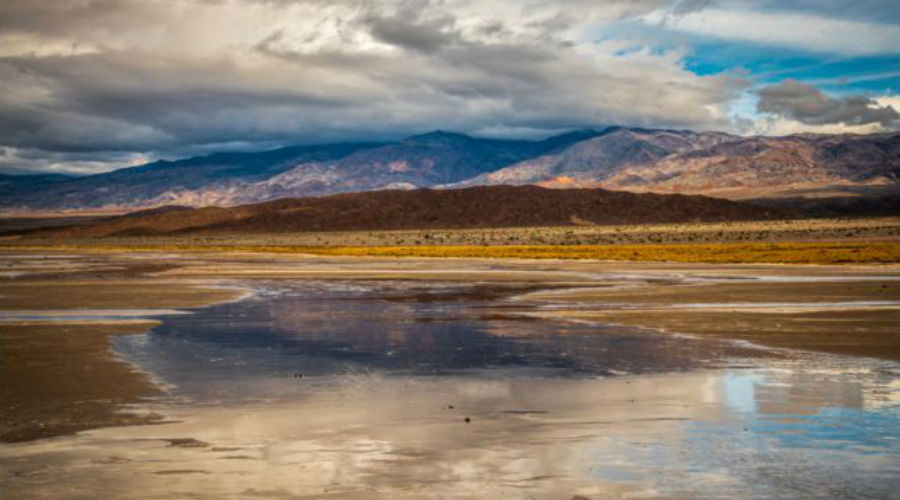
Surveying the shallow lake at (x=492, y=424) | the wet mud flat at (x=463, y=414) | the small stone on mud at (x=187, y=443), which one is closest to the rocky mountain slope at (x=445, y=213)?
the wet mud flat at (x=463, y=414)

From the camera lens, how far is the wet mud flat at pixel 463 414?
28.8ft

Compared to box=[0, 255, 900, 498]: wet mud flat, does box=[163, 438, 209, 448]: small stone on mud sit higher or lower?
higher

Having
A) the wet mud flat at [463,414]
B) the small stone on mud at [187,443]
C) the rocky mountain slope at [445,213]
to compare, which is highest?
the rocky mountain slope at [445,213]

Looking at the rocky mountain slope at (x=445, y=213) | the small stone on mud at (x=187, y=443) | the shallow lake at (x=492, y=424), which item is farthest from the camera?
the rocky mountain slope at (x=445, y=213)

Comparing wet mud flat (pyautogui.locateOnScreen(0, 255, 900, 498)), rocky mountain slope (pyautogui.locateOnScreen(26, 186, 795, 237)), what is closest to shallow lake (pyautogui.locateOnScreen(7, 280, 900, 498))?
wet mud flat (pyautogui.locateOnScreen(0, 255, 900, 498))

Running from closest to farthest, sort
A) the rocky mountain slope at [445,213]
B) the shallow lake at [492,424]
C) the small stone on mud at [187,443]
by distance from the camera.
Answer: the shallow lake at [492,424]
the small stone on mud at [187,443]
the rocky mountain slope at [445,213]

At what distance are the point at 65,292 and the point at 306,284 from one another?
10.1 m

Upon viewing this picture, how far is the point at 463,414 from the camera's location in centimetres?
1188

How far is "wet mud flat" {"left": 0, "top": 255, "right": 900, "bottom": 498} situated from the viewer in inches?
346

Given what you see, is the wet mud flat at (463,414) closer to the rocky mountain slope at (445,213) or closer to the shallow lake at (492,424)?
the shallow lake at (492,424)

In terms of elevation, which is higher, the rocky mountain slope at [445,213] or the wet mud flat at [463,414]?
the rocky mountain slope at [445,213]

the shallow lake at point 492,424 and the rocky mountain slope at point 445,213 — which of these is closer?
the shallow lake at point 492,424

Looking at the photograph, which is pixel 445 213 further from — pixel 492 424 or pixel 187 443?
pixel 187 443

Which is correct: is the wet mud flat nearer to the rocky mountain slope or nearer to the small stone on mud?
the small stone on mud
